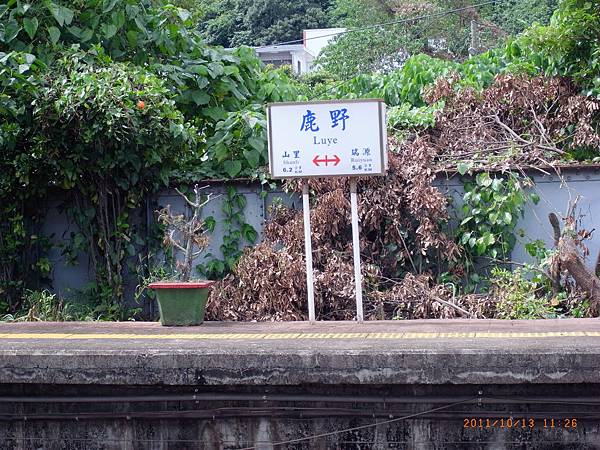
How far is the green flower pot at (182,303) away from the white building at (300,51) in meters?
30.6

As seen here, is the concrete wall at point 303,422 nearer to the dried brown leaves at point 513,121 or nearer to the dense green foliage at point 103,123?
the dense green foliage at point 103,123

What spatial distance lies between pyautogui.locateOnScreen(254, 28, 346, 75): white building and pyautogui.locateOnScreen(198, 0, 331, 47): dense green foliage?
97 centimetres

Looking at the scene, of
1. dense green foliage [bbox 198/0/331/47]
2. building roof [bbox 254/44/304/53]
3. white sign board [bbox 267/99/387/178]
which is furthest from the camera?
dense green foliage [bbox 198/0/331/47]

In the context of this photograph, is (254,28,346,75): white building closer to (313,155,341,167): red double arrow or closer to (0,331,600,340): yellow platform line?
(313,155,341,167): red double arrow

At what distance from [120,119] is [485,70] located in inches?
227

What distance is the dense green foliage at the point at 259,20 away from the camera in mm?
39969

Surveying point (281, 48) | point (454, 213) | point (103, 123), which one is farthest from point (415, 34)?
point (103, 123)

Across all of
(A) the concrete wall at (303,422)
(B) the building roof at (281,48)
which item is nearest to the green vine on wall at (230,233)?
(A) the concrete wall at (303,422)

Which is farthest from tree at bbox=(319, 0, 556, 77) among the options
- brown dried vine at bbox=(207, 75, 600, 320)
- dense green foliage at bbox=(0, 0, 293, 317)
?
brown dried vine at bbox=(207, 75, 600, 320)

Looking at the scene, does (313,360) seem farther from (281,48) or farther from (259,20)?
(259,20)

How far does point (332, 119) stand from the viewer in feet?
27.3

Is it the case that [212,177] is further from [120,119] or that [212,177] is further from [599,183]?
Answer: [599,183]

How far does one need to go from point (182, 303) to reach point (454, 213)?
3.53 metres

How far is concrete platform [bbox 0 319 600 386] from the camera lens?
598 centimetres
